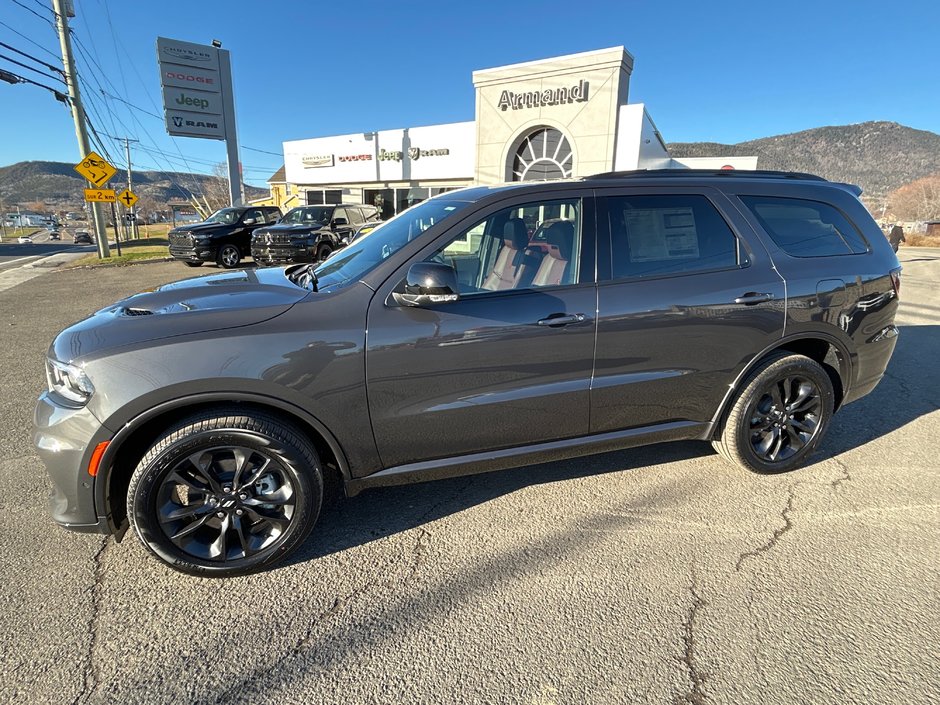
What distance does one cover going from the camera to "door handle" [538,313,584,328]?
2.53 metres

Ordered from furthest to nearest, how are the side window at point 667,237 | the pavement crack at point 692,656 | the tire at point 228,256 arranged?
the tire at point 228,256, the side window at point 667,237, the pavement crack at point 692,656

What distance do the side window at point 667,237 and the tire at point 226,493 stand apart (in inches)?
75.8

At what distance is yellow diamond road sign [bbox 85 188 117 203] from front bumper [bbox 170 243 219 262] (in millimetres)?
4875

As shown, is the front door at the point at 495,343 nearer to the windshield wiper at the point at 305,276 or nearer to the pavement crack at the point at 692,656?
the windshield wiper at the point at 305,276

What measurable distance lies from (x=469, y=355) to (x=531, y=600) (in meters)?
A: 1.13

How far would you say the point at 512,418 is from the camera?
2.60 m

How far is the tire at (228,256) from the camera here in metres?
14.5

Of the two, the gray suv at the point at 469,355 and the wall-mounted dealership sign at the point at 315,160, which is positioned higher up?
the wall-mounted dealership sign at the point at 315,160

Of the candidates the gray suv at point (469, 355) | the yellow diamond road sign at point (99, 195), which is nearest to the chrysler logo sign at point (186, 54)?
the yellow diamond road sign at point (99, 195)

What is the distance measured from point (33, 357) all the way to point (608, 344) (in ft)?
21.0

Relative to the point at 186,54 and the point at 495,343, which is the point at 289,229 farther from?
the point at 186,54

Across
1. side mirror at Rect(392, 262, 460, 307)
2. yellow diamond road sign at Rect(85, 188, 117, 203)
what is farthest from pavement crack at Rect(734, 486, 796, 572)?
yellow diamond road sign at Rect(85, 188, 117, 203)

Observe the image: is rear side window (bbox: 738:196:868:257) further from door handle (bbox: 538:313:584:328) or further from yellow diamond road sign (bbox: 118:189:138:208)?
yellow diamond road sign (bbox: 118:189:138:208)

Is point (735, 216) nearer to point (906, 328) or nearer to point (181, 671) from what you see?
point (181, 671)
